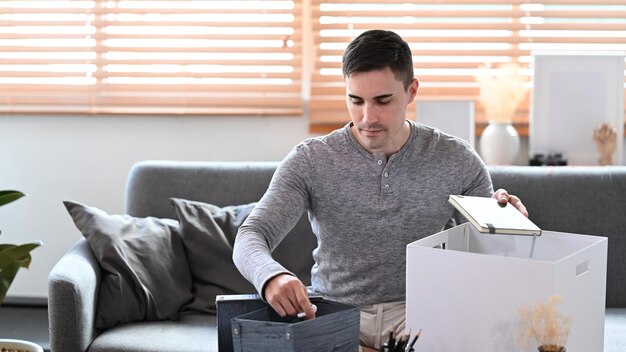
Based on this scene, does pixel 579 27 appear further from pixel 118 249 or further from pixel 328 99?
pixel 118 249

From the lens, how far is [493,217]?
1.51m

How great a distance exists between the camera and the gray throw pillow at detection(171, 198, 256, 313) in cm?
270

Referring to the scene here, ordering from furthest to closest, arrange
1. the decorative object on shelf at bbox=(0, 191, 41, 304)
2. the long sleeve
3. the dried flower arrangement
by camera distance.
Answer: the decorative object on shelf at bbox=(0, 191, 41, 304) < the long sleeve < the dried flower arrangement

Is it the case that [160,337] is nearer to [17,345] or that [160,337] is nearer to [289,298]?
[17,345]

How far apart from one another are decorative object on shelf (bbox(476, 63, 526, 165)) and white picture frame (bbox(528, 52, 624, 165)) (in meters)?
0.08

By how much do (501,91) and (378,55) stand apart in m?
1.34

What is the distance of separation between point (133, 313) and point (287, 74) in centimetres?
130

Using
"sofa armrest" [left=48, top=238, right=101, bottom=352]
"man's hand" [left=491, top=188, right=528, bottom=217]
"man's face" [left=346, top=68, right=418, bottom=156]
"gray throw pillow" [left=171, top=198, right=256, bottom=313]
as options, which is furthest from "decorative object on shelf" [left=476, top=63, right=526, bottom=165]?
"sofa armrest" [left=48, top=238, right=101, bottom=352]

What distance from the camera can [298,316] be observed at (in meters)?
1.45

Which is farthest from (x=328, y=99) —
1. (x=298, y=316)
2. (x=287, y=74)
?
(x=298, y=316)

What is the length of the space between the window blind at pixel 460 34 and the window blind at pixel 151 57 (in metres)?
0.13

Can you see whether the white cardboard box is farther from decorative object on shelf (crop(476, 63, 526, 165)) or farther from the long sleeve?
decorative object on shelf (crop(476, 63, 526, 165))

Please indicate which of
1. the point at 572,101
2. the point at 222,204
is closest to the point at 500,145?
the point at 572,101

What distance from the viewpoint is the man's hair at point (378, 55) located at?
6.57ft
